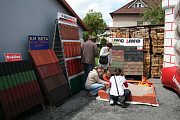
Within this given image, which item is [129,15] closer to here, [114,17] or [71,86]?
[114,17]

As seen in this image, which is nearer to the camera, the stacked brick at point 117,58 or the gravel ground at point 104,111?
the gravel ground at point 104,111

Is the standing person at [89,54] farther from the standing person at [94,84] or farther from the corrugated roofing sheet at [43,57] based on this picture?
the corrugated roofing sheet at [43,57]

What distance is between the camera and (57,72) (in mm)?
5316

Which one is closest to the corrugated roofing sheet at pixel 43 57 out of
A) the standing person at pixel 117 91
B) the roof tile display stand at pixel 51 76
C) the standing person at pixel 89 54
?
the roof tile display stand at pixel 51 76

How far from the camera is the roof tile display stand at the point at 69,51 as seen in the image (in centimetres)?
578

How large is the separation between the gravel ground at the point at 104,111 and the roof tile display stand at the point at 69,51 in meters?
1.03

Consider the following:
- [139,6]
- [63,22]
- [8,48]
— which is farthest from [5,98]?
[139,6]

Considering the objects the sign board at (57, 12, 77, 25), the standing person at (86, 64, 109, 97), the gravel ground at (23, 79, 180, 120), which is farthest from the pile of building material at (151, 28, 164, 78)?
the sign board at (57, 12, 77, 25)

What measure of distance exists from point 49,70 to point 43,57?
456 mm

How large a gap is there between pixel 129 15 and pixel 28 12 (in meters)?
26.8

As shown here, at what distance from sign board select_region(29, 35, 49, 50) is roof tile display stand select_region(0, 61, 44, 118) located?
81 centimetres

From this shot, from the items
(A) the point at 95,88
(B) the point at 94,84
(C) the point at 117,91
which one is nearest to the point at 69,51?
(B) the point at 94,84

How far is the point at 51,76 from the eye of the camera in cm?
501

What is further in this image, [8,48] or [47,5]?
[47,5]
